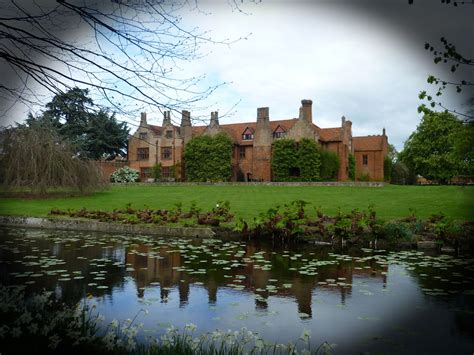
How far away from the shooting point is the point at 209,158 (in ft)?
143

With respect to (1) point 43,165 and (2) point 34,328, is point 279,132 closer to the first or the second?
(1) point 43,165

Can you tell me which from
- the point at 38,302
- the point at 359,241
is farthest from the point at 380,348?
the point at 359,241

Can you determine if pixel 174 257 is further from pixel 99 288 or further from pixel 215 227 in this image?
pixel 215 227

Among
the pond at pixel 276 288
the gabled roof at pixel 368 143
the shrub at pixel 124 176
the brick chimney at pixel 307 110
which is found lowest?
the pond at pixel 276 288

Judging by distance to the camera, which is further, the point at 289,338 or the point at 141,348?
the point at 289,338

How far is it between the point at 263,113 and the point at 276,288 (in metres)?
38.4

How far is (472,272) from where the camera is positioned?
7.12 m

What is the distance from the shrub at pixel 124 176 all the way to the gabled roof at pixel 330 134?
20456 mm

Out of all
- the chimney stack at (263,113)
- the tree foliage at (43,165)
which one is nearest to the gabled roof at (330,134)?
the chimney stack at (263,113)

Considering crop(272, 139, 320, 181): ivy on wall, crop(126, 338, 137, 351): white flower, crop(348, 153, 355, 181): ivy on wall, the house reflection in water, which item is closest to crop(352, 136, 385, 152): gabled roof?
crop(348, 153, 355, 181): ivy on wall

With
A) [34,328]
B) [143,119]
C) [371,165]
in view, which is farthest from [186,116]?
[371,165]

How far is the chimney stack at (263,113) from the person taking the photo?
1698 inches

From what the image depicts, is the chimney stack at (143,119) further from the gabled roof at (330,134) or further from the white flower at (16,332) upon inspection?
the gabled roof at (330,134)

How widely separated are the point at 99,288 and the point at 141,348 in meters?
2.68
